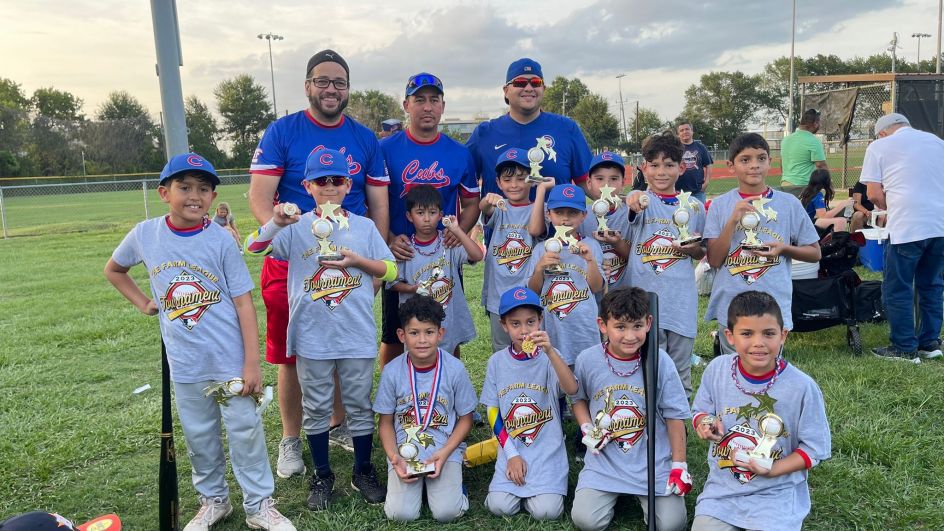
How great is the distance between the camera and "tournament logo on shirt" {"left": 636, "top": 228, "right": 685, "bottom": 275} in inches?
152

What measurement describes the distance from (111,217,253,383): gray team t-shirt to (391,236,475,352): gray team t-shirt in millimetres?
1144

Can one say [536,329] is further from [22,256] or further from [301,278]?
[22,256]

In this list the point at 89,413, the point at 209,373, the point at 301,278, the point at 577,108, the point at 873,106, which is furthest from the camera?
the point at 577,108

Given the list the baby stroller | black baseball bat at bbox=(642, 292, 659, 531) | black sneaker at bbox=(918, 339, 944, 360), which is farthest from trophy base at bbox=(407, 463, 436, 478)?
black sneaker at bbox=(918, 339, 944, 360)

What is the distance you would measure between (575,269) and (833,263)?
3.46 metres

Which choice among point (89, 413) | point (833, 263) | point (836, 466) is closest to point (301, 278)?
point (89, 413)

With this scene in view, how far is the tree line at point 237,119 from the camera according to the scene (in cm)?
4869

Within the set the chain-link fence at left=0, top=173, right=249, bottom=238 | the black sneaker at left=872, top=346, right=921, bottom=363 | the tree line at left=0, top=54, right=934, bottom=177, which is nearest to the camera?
the black sneaker at left=872, top=346, right=921, bottom=363

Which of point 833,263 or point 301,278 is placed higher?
point 301,278

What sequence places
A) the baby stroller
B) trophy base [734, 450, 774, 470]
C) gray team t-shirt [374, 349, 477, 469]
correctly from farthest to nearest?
the baby stroller → gray team t-shirt [374, 349, 477, 469] → trophy base [734, 450, 774, 470]

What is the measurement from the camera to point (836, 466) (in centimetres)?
360

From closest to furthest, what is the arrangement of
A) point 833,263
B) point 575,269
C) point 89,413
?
point 575,269, point 89,413, point 833,263

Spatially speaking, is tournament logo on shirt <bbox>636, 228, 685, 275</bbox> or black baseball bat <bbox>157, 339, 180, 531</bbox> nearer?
black baseball bat <bbox>157, 339, 180, 531</bbox>

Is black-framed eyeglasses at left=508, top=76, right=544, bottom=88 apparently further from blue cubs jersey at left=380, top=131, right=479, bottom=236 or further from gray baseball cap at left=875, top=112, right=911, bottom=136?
gray baseball cap at left=875, top=112, right=911, bottom=136
